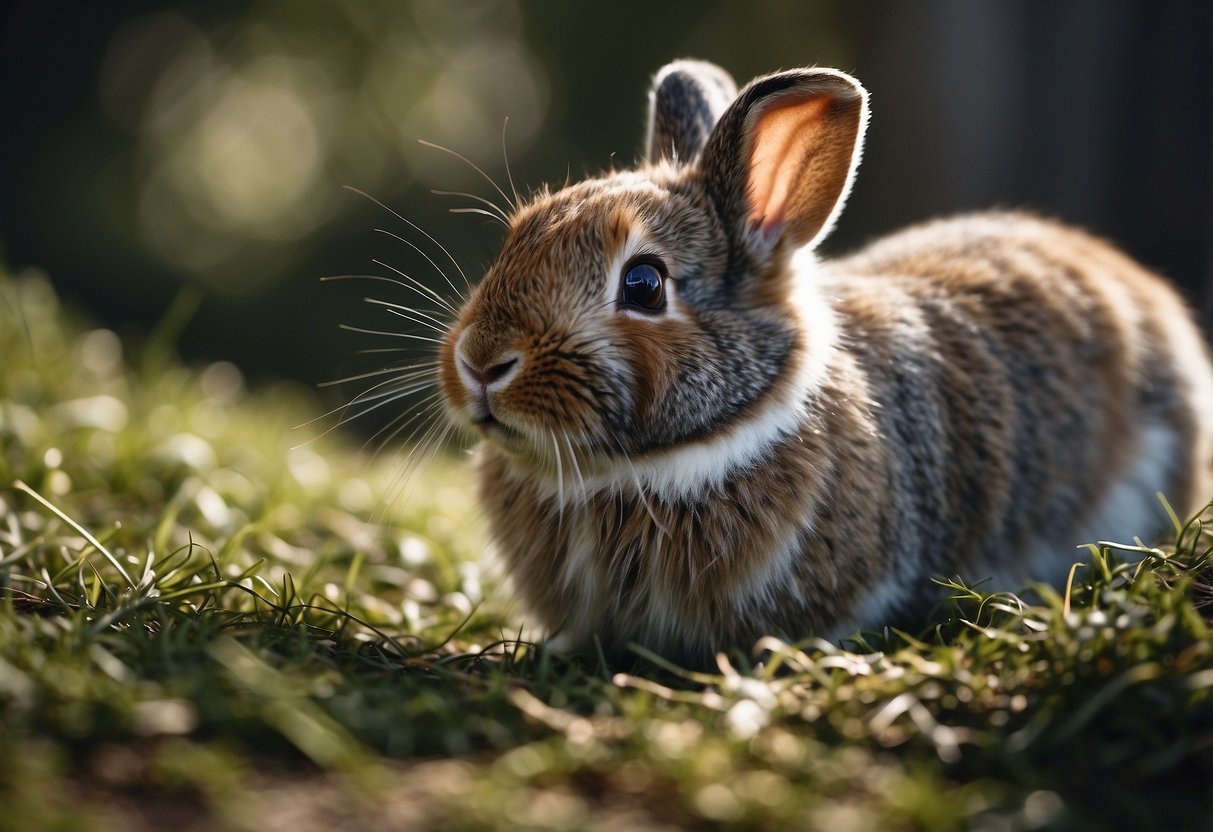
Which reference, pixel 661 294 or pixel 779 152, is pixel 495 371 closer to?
pixel 661 294

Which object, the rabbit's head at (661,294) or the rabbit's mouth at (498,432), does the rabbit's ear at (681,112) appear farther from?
the rabbit's mouth at (498,432)

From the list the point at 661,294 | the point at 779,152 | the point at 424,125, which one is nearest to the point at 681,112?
the point at 779,152

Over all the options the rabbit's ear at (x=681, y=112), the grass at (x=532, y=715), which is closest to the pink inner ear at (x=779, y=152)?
the rabbit's ear at (x=681, y=112)

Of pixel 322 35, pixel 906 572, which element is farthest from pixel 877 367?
pixel 322 35

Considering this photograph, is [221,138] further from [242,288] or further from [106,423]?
[106,423]

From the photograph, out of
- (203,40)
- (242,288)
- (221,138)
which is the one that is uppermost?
(203,40)

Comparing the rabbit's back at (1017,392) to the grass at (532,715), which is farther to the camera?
the rabbit's back at (1017,392)
